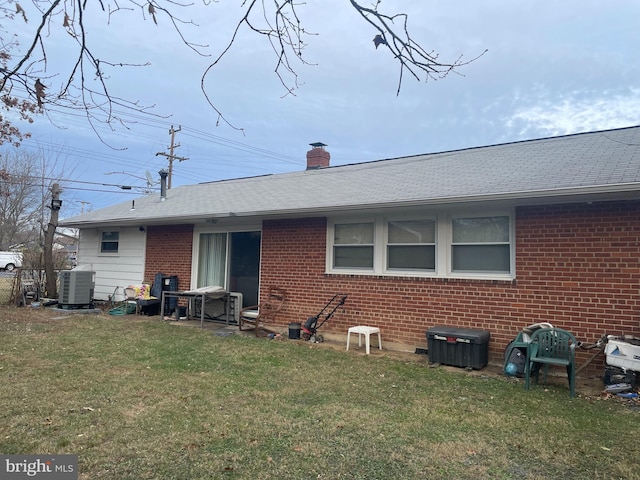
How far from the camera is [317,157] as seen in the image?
13445mm

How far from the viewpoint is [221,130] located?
3023 millimetres

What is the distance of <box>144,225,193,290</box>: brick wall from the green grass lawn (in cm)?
441

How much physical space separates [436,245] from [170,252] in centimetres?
715

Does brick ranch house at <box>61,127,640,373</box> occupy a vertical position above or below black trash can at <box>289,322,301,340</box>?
above

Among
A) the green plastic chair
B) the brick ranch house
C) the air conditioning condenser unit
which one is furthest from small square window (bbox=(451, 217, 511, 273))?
the air conditioning condenser unit

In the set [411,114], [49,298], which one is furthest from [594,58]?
[49,298]

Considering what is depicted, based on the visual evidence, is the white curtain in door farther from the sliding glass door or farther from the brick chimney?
the brick chimney

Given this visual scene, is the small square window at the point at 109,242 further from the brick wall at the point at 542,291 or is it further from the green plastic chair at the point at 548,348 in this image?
the green plastic chair at the point at 548,348

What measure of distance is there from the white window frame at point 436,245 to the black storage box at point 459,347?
3.22 feet

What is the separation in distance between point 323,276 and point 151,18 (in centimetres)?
645

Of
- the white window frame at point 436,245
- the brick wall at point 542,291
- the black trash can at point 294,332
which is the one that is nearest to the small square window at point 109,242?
the black trash can at point 294,332

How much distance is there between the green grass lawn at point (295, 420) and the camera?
3.08 metres

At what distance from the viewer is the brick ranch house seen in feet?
19.2

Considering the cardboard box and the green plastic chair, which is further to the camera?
the green plastic chair
